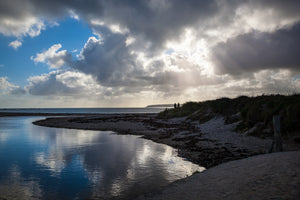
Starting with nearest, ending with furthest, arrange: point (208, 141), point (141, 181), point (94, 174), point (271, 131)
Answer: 1. point (141, 181)
2. point (94, 174)
3. point (271, 131)
4. point (208, 141)

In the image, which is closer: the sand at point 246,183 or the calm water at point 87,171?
the sand at point 246,183

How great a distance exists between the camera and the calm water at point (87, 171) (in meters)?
9.16

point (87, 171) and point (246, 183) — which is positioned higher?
point (246, 183)

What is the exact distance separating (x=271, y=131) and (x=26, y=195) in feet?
58.0

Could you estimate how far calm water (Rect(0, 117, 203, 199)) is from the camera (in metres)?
9.16

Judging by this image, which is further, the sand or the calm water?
the calm water

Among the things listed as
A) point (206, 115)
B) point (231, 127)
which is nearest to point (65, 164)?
point (231, 127)

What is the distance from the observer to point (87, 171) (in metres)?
12.1

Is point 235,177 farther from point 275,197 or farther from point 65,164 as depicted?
point 65,164

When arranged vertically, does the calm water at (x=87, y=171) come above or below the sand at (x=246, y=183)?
below

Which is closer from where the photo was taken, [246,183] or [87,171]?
[246,183]

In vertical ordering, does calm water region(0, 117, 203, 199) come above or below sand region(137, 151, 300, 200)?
below

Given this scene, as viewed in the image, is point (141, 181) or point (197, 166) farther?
point (197, 166)

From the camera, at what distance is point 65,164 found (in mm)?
13438
